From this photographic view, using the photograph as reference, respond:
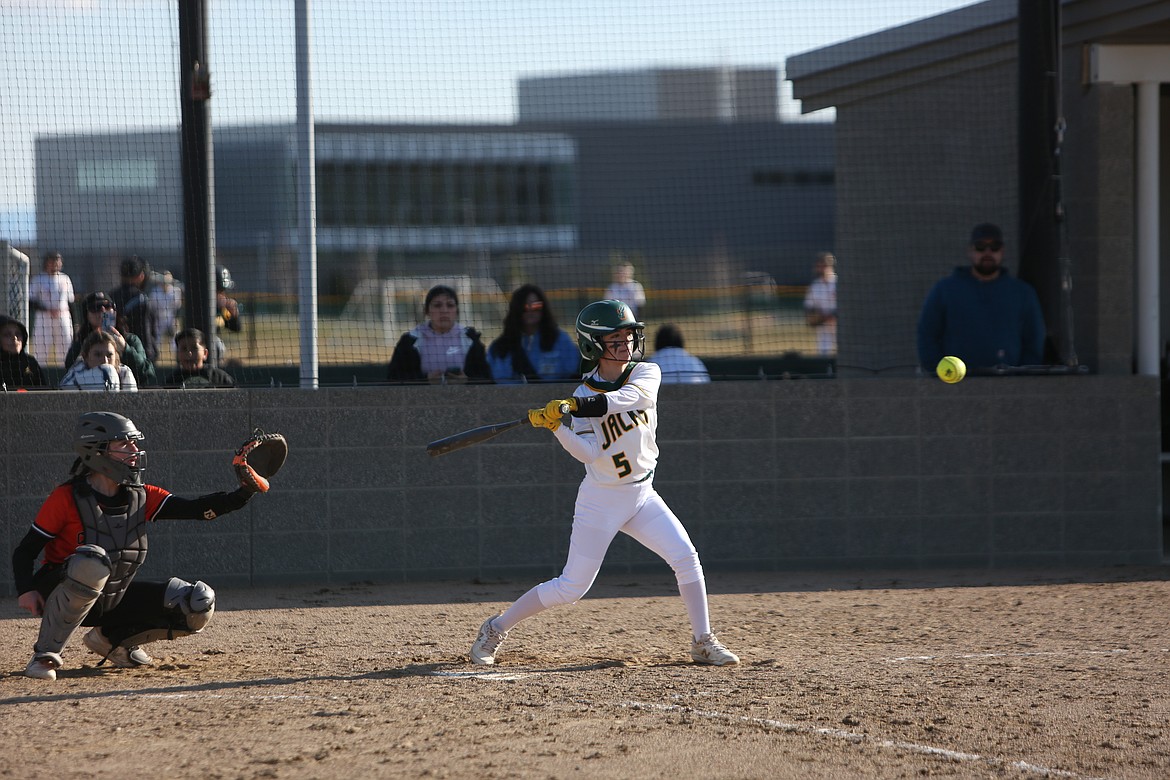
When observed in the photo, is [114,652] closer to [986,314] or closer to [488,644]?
[488,644]

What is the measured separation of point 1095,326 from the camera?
9219 mm

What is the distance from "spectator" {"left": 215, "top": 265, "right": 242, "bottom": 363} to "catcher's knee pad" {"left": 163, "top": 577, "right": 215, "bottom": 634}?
2.99 m

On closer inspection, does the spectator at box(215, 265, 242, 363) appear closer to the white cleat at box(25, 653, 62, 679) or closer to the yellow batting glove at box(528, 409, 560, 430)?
the white cleat at box(25, 653, 62, 679)

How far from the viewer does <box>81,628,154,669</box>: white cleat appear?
5.91 m

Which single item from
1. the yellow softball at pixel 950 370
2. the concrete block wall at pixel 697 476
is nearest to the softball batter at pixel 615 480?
the yellow softball at pixel 950 370

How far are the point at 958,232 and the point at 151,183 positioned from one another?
20.8ft

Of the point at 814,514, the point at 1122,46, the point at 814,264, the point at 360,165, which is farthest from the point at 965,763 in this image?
the point at 360,165

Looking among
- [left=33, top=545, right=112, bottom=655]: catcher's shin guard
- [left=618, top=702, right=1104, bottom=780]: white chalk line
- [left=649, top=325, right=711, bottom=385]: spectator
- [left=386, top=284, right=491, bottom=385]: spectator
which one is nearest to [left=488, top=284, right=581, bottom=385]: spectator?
[left=386, top=284, right=491, bottom=385]: spectator

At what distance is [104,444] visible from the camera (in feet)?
18.7

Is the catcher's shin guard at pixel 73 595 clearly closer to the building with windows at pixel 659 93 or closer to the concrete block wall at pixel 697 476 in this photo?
the concrete block wall at pixel 697 476

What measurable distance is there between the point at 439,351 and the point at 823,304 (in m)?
6.56

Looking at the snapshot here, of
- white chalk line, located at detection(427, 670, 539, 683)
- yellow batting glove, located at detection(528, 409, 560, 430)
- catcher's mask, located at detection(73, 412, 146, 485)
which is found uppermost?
yellow batting glove, located at detection(528, 409, 560, 430)

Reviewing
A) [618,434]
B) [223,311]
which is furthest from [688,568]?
[223,311]

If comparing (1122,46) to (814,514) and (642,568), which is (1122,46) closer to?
(814,514)
